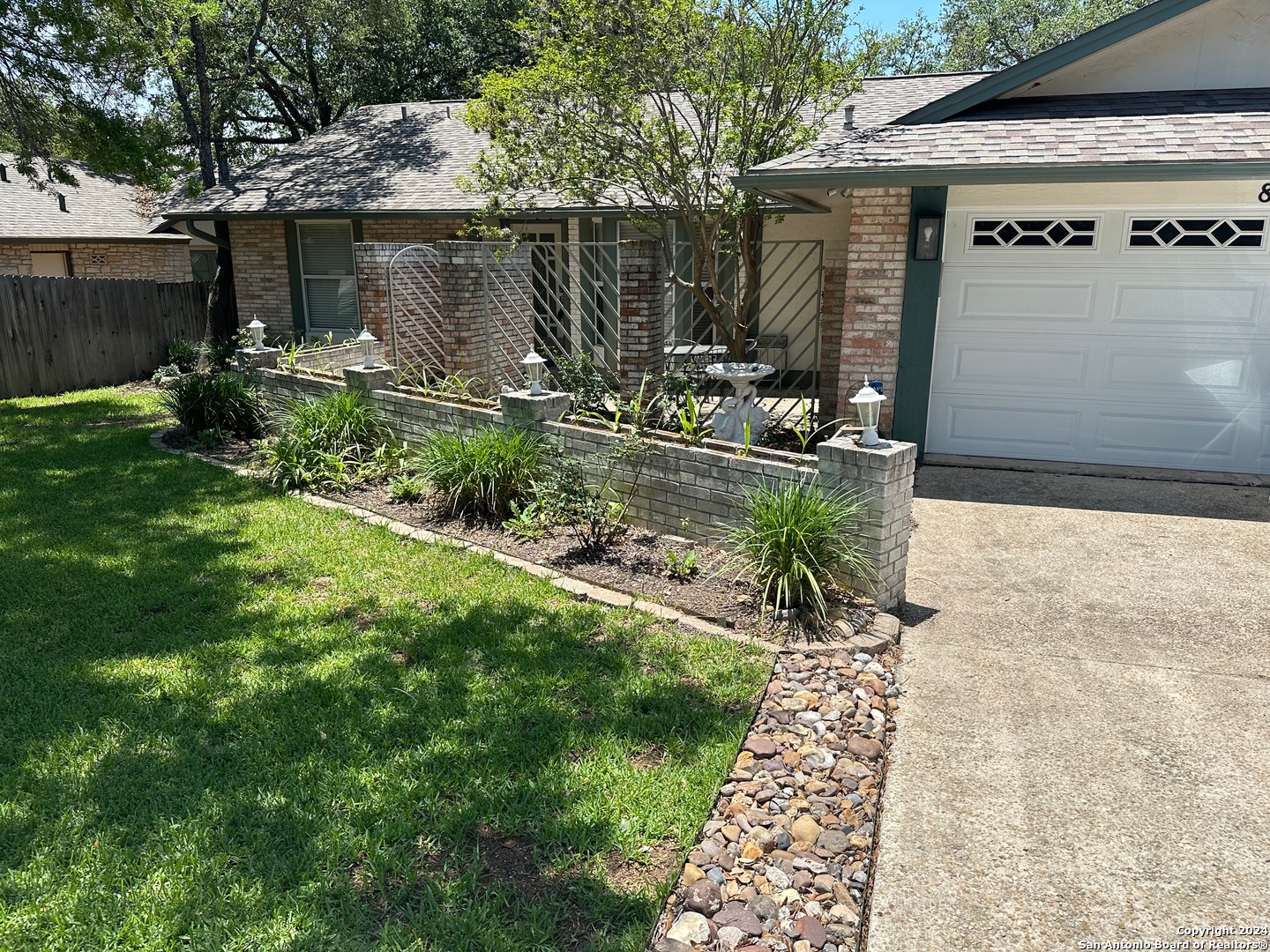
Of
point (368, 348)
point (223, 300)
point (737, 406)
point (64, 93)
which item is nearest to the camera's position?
point (737, 406)

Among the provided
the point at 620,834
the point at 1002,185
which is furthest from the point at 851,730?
the point at 1002,185

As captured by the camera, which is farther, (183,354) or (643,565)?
(183,354)

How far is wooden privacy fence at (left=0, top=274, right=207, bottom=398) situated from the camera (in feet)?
41.8

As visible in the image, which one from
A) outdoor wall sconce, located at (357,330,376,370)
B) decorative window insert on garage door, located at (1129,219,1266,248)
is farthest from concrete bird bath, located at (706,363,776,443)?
decorative window insert on garage door, located at (1129,219,1266,248)

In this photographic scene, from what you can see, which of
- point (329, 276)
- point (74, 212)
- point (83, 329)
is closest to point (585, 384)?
point (329, 276)

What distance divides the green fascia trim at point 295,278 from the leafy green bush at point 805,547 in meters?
12.0

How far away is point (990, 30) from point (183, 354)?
3402 cm

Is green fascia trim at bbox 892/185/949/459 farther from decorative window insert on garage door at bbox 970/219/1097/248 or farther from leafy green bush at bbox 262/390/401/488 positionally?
leafy green bush at bbox 262/390/401/488

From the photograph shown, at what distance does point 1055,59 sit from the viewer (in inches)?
305

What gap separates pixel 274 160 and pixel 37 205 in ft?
27.6

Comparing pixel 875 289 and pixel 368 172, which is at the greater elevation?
pixel 368 172

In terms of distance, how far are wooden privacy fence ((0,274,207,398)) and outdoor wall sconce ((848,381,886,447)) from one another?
13065 millimetres

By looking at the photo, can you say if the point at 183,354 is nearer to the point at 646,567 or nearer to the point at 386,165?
the point at 386,165

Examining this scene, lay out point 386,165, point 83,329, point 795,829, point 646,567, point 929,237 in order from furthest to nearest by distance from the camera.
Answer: point 386,165, point 83,329, point 929,237, point 646,567, point 795,829
